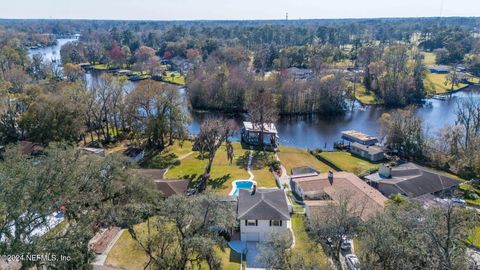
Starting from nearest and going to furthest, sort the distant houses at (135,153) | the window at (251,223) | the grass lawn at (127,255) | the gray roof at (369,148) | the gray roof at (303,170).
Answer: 1. the grass lawn at (127,255)
2. the window at (251,223)
3. the gray roof at (303,170)
4. the distant houses at (135,153)
5. the gray roof at (369,148)

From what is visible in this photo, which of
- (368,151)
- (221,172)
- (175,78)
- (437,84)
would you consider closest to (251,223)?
(221,172)

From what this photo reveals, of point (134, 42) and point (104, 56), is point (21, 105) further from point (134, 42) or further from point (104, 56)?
point (134, 42)

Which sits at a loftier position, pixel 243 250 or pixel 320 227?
pixel 320 227

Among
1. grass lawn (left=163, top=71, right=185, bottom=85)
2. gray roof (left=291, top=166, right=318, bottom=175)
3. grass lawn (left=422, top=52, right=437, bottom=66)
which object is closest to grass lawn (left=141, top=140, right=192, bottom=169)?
gray roof (left=291, top=166, right=318, bottom=175)

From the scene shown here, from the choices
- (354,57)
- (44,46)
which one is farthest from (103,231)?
(44,46)

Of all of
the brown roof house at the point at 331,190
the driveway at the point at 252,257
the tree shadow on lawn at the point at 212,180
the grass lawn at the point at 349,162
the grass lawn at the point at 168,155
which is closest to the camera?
the driveway at the point at 252,257

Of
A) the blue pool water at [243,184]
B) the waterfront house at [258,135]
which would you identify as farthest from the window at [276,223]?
the waterfront house at [258,135]

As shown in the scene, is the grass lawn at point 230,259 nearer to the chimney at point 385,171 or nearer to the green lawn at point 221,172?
→ the green lawn at point 221,172
